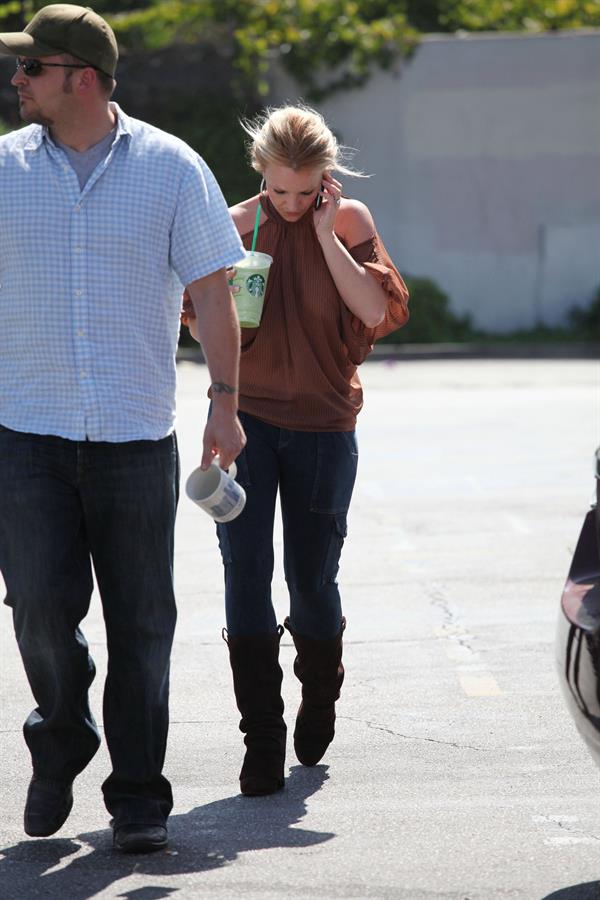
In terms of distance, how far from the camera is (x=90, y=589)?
4020 mm

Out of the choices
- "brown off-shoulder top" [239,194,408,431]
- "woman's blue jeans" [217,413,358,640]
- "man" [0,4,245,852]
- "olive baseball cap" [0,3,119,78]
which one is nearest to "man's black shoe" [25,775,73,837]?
"man" [0,4,245,852]

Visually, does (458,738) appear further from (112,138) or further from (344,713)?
(112,138)

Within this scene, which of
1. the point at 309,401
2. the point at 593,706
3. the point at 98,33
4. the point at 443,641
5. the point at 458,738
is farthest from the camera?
the point at 443,641

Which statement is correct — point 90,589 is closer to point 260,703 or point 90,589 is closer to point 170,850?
point 170,850

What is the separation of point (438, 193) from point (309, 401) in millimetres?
19581

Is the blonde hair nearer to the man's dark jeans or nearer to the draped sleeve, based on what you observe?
the draped sleeve

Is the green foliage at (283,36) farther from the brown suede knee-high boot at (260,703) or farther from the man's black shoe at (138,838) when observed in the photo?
the man's black shoe at (138,838)

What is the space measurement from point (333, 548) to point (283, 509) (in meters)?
0.18

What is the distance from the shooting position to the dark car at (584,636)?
3.50m

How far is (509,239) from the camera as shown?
23.8m

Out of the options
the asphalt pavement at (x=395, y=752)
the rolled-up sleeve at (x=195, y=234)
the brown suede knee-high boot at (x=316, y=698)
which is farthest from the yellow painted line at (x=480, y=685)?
the rolled-up sleeve at (x=195, y=234)

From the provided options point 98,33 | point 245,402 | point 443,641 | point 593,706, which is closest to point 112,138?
point 98,33

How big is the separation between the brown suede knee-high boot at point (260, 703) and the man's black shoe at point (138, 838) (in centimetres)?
56

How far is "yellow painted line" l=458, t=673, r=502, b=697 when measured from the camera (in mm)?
5508
